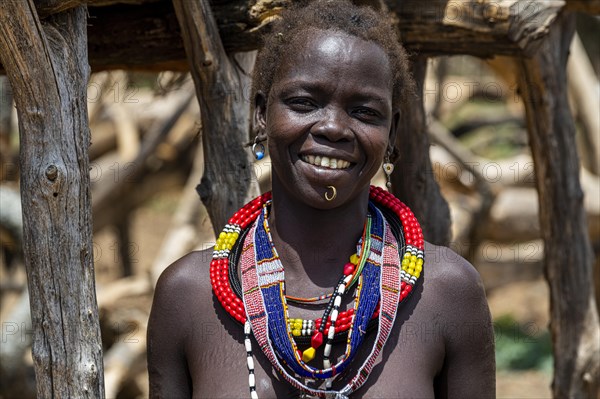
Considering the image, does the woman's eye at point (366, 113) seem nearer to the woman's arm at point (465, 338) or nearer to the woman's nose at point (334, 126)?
the woman's nose at point (334, 126)

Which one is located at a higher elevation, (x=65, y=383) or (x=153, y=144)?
(x=153, y=144)

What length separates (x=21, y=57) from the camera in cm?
225

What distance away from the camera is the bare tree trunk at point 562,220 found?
3811mm

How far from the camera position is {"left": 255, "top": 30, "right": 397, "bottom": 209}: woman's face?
219 centimetres

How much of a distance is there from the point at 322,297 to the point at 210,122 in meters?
0.90

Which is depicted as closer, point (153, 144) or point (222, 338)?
point (222, 338)

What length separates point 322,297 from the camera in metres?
2.26

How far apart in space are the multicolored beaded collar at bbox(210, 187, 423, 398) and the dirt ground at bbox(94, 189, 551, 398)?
3.90 m

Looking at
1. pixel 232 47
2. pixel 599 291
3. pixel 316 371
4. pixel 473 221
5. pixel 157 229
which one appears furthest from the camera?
pixel 157 229

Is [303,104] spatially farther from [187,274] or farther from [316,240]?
[187,274]

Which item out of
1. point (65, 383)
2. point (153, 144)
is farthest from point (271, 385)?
point (153, 144)

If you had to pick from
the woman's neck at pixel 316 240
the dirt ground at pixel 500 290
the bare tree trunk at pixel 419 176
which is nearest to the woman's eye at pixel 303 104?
the woman's neck at pixel 316 240

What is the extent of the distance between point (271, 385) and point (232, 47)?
1233 mm

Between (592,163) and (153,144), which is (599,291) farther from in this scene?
(153,144)
